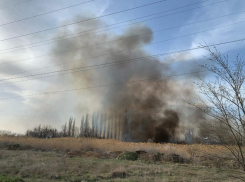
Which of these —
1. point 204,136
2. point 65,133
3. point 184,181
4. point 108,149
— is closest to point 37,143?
point 108,149

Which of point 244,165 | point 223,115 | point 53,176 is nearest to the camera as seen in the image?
point 244,165

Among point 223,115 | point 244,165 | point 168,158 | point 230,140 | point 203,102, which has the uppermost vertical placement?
point 203,102

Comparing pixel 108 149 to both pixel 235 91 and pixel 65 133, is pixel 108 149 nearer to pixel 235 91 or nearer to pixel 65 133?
pixel 235 91

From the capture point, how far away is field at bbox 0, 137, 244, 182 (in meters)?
9.19

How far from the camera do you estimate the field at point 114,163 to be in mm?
9188

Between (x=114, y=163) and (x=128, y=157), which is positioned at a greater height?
(x=114, y=163)

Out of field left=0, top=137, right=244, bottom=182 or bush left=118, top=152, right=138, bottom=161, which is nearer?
field left=0, top=137, right=244, bottom=182

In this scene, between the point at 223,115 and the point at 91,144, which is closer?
the point at 223,115

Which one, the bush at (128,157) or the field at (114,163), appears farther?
the bush at (128,157)

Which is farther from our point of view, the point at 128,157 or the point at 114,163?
the point at 128,157

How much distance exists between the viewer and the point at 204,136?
→ 5387 millimetres

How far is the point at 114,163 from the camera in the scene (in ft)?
50.3

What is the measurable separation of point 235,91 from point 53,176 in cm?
833

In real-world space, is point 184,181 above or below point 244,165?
below
